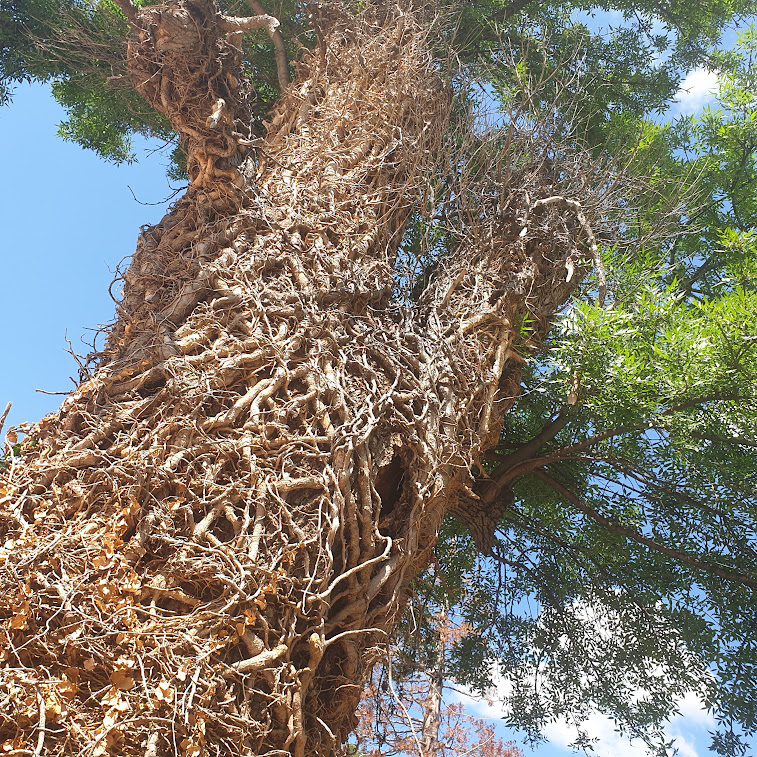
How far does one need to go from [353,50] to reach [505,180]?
1.46 m

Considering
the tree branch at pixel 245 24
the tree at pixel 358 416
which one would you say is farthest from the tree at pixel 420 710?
the tree branch at pixel 245 24

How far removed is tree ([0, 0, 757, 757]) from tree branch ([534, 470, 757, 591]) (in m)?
0.03

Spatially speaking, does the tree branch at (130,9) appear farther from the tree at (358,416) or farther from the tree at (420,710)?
the tree at (420,710)

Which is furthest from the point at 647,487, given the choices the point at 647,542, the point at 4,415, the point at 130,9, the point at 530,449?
the point at 130,9

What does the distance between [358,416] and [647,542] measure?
94.6 inches

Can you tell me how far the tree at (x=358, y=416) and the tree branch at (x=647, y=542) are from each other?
35mm

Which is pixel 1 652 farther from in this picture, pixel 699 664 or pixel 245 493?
pixel 699 664

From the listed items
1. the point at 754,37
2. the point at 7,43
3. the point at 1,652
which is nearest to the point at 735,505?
the point at 1,652

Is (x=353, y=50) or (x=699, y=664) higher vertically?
(x=353, y=50)

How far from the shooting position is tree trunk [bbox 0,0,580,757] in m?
1.66

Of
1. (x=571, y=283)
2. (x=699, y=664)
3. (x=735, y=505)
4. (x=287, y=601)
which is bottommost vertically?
(x=287, y=601)

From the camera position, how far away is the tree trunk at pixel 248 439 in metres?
1.66

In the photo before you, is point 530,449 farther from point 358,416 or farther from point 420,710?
point 420,710

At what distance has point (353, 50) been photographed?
171 inches
